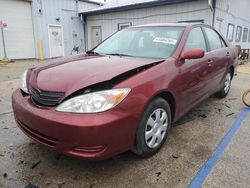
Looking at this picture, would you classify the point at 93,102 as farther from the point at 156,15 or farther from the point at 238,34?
the point at 238,34

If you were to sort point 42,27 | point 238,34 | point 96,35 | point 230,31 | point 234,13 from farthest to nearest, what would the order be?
point 96,35 < point 238,34 < point 234,13 < point 42,27 < point 230,31

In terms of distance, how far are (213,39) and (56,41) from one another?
12743 mm

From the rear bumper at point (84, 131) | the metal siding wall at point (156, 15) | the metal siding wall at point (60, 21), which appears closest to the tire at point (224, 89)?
the rear bumper at point (84, 131)

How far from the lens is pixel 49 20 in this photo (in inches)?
555

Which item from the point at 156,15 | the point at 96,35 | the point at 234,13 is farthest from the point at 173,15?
the point at 96,35

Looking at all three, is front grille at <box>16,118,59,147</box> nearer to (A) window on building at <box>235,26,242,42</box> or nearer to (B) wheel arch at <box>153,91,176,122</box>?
(B) wheel arch at <box>153,91,176,122</box>

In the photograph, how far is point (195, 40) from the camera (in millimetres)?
3414

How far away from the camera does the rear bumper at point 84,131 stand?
188 centimetres

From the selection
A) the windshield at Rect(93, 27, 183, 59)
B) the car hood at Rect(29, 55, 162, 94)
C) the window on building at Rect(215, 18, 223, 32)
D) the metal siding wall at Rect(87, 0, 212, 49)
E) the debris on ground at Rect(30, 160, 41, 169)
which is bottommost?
the debris on ground at Rect(30, 160, 41, 169)

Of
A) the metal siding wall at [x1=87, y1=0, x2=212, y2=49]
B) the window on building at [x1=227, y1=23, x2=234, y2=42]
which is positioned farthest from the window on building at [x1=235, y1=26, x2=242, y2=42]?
the metal siding wall at [x1=87, y1=0, x2=212, y2=49]

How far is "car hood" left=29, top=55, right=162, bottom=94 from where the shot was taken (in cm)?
212

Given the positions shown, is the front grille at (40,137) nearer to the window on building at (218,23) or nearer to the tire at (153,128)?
the tire at (153,128)

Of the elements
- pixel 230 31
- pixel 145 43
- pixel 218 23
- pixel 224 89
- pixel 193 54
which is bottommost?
pixel 224 89

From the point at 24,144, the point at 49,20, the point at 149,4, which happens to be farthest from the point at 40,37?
the point at 24,144
